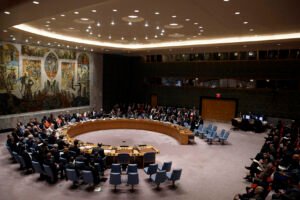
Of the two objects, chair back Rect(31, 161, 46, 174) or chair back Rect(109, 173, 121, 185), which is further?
chair back Rect(31, 161, 46, 174)

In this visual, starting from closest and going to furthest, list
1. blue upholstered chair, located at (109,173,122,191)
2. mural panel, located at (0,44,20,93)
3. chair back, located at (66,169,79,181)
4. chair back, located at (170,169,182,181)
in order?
blue upholstered chair, located at (109,173,122,191) → chair back, located at (66,169,79,181) → chair back, located at (170,169,182,181) → mural panel, located at (0,44,20,93)

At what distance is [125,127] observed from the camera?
19859 millimetres

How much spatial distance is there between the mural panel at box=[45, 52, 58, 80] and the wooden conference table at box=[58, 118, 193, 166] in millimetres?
5526

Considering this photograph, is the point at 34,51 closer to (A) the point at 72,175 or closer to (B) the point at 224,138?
(A) the point at 72,175

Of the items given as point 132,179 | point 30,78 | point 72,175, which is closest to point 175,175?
point 132,179

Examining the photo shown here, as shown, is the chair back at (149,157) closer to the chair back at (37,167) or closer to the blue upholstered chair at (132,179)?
the blue upholstered chair at (132,179)

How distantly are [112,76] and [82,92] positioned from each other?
420 cm

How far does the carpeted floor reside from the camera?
28.7 feet

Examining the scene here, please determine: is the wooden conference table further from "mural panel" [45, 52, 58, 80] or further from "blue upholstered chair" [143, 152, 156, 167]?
"mural panel" [45, 52, 58, 80]

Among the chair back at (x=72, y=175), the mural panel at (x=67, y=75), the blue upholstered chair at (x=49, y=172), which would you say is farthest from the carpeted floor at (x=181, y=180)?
the mural panel at (x=67, y=75)

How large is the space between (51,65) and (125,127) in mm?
7567

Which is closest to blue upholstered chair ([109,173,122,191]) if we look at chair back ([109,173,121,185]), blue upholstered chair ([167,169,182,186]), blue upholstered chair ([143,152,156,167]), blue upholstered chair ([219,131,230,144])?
chair back ([109,173,121,185])

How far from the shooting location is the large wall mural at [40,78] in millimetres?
17442

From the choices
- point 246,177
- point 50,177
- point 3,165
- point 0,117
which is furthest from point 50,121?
point 246,177
